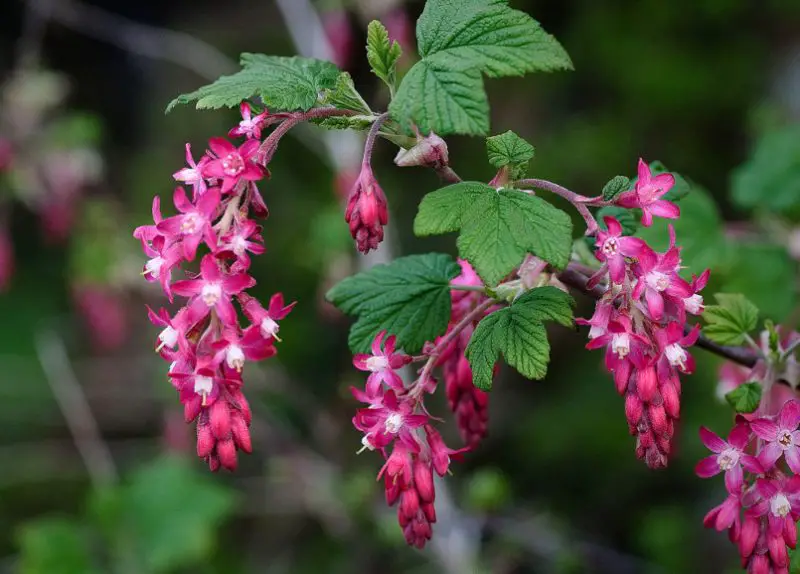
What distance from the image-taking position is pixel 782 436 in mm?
991

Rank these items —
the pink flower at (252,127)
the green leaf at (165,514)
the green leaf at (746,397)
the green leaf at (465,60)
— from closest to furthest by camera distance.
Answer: the green leaf at (465,60) < the pink flower at (252,127) < the green leaf at (746,397) < the green leaf at (165,514)

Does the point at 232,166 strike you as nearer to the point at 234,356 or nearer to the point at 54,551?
the point at 234,356

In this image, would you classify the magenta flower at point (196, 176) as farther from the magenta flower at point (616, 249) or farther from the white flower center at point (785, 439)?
the white flower center at point (785, 439)

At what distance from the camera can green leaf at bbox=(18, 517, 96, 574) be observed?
298 centimetres

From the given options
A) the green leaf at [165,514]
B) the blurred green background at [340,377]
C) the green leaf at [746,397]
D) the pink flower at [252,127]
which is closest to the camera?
the pink flower at [252,127]

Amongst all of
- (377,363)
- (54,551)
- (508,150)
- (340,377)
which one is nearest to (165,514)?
(54,551)

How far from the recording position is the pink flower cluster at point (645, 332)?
37.1 inches

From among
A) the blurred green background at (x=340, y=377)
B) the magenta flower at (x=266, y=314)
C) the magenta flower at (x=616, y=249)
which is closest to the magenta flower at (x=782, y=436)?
the magenta flower at (x=616, y=249)

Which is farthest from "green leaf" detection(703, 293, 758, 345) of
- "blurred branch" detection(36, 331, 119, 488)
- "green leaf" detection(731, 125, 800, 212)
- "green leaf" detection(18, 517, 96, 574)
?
"blurred branch" detection(36, 331, 119, 488)

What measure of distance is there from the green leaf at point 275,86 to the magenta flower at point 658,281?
0.44 meters

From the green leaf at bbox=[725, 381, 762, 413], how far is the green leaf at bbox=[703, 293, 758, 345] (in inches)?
3.0

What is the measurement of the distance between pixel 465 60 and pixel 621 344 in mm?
372

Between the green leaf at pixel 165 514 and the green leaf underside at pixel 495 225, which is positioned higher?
the green leaf underside at pixel 495 225

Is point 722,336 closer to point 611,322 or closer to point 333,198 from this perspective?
point 611,322
